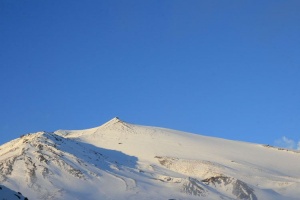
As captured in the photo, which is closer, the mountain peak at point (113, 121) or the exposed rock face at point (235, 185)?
the exposed rock face at point (235, 185)

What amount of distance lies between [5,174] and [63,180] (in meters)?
11.0

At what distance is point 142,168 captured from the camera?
343ft

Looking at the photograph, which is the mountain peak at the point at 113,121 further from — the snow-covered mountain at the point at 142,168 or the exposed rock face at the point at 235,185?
the exposed rock face at the point at 235,185

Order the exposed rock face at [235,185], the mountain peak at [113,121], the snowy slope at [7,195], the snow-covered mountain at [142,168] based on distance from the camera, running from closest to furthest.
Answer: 1. the snowy slope at [7,195]
2. the snow-covered mountain at [142,168]
3. the exposed rock face at [235,185]
4. the mountain peak at [113,121]

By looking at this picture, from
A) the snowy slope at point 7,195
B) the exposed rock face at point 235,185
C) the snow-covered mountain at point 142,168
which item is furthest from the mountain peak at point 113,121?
the snowy slope at point 7,195

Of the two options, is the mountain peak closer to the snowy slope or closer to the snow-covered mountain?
the snow-covered mountain

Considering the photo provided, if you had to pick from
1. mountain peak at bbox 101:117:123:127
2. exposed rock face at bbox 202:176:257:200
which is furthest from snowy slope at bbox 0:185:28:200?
mountain peak at bbox 101:117:123:127

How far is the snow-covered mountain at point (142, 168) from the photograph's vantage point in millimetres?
87562

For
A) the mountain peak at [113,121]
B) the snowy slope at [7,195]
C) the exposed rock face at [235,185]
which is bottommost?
the snowy slope at [7,195]

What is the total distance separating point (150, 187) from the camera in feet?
298

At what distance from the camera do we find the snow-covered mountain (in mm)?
87562

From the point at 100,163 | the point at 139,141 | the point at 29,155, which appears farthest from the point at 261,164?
the point at 29,155

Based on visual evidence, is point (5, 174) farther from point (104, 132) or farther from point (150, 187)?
point (104, 132)

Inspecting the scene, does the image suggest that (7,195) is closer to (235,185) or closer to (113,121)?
(235,185)
